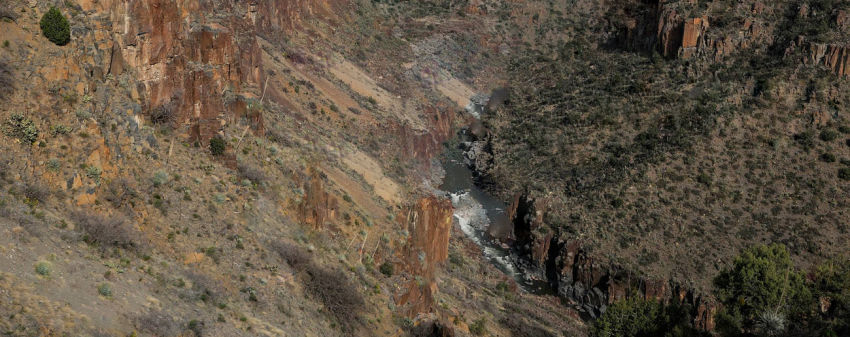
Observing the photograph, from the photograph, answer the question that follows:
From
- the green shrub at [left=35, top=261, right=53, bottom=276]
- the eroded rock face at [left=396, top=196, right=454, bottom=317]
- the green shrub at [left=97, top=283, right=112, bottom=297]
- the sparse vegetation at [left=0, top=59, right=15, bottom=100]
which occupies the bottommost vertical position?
the eroded rock face at [left=396, top=196, right=454, bottom=317]

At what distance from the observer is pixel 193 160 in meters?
34.2

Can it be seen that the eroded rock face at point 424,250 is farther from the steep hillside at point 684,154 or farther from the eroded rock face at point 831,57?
the eroded rock face at point 831,57

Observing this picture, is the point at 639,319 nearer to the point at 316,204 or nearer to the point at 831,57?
the point at 316,204

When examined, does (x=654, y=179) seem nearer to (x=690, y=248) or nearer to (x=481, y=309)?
(x=690, y=248)

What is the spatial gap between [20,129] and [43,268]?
19.0 feet

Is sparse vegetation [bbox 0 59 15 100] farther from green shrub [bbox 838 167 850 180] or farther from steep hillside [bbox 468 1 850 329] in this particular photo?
green shrub [bbox 838 167 850 180]

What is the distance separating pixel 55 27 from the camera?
2908 cm

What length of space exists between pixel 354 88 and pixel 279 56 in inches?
399

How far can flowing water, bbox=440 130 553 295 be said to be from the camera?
64000 mm

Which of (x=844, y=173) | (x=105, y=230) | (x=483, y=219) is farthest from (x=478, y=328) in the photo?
(x=844, y=173)

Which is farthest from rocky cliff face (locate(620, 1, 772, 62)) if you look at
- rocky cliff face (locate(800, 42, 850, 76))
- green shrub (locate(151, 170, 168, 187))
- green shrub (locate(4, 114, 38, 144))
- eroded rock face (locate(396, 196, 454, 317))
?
green shrub (locate(4, 114, 38, 144))

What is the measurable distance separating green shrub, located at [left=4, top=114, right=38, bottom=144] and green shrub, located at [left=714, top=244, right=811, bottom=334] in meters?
28.0

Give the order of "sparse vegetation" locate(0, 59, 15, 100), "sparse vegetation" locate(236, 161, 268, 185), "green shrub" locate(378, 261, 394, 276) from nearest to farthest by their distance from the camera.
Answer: "sparse vegetation" locate(0, 59, 15, 100) → "sparse vegetation" locate(236, 161, 268, 185) → "green shrub" locate(378, 261, 394, 276)

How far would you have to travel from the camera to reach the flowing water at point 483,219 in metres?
64.0
